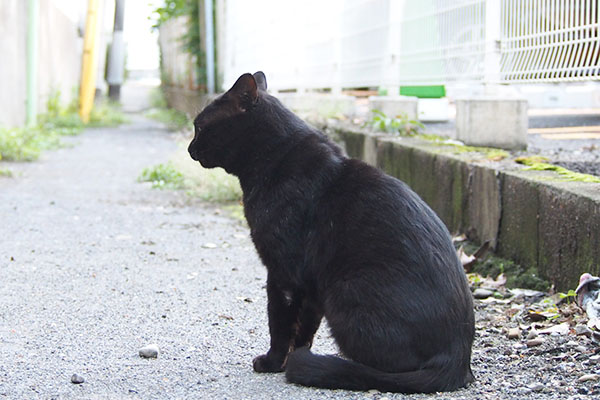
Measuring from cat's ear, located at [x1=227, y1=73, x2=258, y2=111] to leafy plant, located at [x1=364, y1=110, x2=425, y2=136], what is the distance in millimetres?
3328

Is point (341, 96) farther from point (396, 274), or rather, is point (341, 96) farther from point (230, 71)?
point (396, 274)

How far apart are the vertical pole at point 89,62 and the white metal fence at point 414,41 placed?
17.3 ft

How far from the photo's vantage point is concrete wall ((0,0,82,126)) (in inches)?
445

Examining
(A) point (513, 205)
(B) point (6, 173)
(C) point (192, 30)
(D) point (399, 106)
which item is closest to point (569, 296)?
(A) point (513, 205)

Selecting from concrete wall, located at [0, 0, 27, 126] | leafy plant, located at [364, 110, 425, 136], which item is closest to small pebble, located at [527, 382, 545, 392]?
leafy plant, located at [364, 110, 425, 136]

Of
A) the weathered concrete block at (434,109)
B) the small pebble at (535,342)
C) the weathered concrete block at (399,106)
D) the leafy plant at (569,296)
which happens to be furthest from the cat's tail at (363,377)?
the weathered concrete block at (434,109)

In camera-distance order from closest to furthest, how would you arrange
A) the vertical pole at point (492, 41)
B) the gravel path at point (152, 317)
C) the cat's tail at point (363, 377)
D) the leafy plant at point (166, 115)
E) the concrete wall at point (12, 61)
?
the cat's tail at point (363, 377) → the gravel path at point (152, 317) → the vertical pole at point (492, 41) → the concrete wall at point (12, 61) → the leafy plant at point (166, 115)

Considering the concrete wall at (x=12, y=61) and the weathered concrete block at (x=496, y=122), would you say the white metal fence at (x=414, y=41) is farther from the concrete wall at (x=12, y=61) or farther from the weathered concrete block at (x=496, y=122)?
the concrete wall at (x=12, y=61)

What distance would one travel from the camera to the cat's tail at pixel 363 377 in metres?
2.62

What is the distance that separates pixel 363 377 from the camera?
2643mm

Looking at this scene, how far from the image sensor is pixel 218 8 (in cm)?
1510

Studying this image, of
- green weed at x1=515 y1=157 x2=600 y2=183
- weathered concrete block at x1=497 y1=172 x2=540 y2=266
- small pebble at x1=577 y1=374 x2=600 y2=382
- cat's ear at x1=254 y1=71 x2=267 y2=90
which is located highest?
cat's ear at x1=254 y1=71 x2=267 y2=90

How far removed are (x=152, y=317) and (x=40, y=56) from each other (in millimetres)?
11609

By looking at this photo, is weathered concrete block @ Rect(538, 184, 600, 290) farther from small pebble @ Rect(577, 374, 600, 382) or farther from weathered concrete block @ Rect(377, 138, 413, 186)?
weathered concrete block @ Rect(377, 138, 413, 186)
